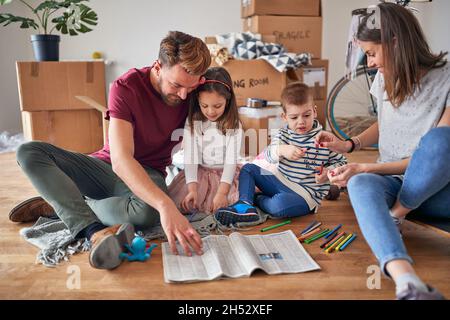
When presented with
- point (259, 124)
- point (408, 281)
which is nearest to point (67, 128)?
point (259, 124)

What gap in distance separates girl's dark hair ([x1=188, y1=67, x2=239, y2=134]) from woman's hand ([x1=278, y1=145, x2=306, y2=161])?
203mm

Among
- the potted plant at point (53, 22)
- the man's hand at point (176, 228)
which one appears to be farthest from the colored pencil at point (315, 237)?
the potted plant at point (53, 22)

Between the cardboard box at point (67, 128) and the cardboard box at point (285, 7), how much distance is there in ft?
4.22

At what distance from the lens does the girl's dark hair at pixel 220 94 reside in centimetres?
148

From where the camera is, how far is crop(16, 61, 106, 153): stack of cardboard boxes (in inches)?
106

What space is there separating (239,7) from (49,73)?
5.22 ft

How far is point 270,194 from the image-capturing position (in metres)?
1.67

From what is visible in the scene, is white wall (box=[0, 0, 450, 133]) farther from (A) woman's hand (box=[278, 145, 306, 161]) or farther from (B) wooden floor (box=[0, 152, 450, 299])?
(B) wooden floor (box=[0, 152, 450, 299])

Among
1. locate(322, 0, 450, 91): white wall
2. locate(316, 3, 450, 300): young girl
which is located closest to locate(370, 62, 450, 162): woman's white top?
locate(316, 3, 450, 300): young girl

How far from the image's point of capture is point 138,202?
1.35m

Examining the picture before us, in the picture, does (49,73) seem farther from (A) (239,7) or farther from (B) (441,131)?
(B) (441,131)

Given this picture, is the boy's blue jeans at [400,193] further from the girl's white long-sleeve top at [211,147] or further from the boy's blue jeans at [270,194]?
the girl's white long-sleeve top at [211,147]

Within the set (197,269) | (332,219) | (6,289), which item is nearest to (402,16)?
(332,219)

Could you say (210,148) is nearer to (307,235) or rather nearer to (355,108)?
(307,235)
